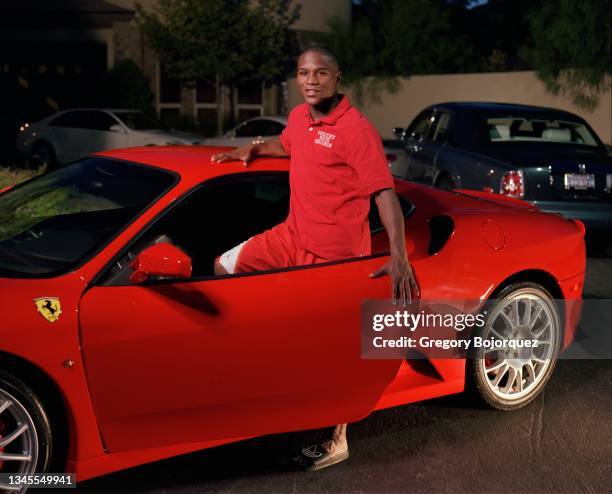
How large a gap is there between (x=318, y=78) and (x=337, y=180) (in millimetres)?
472

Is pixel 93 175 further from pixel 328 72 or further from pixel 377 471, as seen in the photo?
pixel 377 471

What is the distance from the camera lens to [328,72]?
14.1ft

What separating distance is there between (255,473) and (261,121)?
48.3ft

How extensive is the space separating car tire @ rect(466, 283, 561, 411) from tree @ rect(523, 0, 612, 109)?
16878 millimetres

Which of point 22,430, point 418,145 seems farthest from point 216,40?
point 22,430

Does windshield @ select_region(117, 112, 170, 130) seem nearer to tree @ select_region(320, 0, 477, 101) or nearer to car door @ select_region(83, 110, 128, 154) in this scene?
car door @ select_region(83, 110, 128, 154)

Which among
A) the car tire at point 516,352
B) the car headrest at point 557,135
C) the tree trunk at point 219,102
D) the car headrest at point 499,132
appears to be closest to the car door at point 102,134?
the car headrest at point 499,132

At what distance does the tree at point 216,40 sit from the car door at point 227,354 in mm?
26713

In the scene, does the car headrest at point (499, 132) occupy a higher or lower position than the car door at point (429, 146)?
higher

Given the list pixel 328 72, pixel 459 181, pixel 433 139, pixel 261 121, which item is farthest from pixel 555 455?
pixel 261 121

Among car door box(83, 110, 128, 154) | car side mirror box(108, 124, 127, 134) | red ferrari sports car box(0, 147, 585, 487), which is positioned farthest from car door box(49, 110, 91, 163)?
red ferrari sports car box(0, 147, 585, 487)

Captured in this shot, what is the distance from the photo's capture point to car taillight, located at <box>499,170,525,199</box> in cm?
973

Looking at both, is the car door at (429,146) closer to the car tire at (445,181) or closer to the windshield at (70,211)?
the car tire at (445,181)

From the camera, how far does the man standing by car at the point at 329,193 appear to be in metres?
4.13
